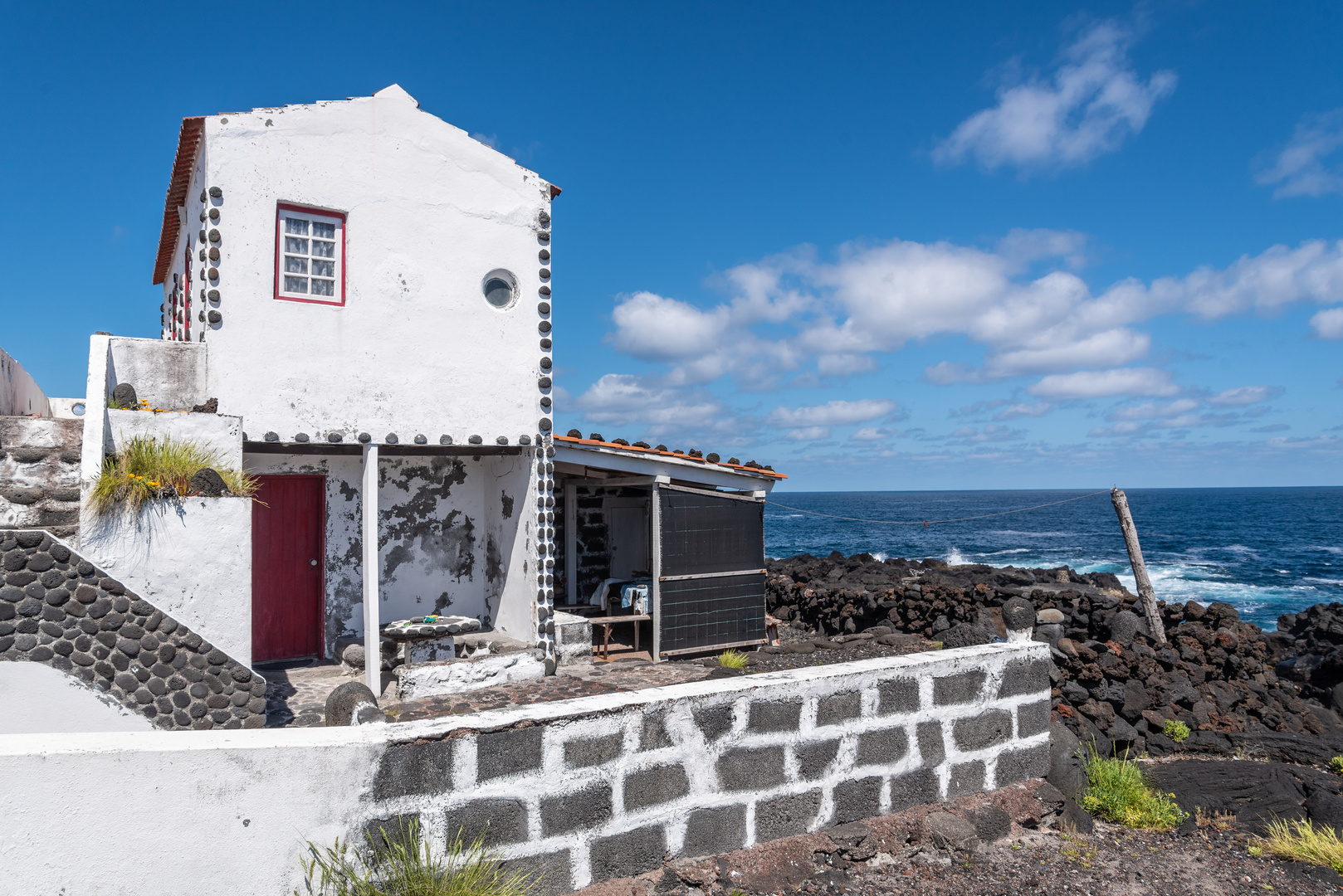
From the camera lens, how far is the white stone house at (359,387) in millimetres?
8117

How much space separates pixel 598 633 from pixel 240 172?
26.8 ft

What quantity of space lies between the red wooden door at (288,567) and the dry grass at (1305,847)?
33.3 feet

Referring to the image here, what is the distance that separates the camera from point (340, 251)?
9344 mm

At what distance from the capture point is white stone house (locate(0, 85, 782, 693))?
320 inches

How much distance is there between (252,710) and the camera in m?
6.66

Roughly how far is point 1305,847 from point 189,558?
7975 millimetres

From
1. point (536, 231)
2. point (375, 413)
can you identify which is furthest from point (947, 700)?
point (536, 231)

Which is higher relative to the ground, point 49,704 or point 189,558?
point 189,558

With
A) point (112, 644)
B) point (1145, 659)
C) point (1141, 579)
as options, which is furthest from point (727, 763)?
point (1141, 579)

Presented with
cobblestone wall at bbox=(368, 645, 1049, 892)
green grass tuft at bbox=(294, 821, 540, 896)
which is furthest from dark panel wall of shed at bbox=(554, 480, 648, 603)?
green grass tuft at bbox=(294, 821, 540, 896)

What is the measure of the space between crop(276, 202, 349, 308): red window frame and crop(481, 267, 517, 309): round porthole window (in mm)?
1661

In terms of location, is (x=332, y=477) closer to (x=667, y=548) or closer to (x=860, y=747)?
(x=667, y=548)

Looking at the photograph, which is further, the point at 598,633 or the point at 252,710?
the point at 598,633

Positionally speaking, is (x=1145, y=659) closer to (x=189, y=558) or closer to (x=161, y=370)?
(x=189, y=558)
